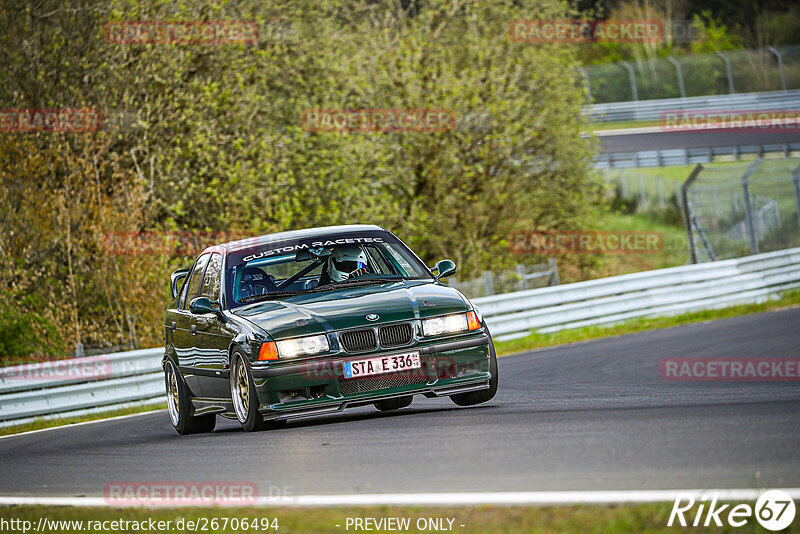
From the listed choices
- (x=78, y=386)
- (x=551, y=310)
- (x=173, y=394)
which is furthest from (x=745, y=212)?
(x=173, y=394)

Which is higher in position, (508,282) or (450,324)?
(450,324)

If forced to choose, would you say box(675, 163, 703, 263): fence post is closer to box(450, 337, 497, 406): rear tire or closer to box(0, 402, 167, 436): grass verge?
→ box(0, 402, 167, 436): grass verge

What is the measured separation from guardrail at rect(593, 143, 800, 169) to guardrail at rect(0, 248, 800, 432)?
19.3 m

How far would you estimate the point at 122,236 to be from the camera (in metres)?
20.6

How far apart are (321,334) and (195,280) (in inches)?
109

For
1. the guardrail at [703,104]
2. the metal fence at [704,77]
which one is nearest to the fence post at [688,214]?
the guardrail at [703,104]

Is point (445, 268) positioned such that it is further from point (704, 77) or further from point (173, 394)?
point (704, 77)

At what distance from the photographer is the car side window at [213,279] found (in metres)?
10.2

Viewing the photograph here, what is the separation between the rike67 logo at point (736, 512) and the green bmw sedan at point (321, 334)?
Answer: 391 centimetres

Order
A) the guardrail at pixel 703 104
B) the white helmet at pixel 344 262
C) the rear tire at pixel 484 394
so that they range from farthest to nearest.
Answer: the guardrail at pixel 703 104, the white helmet at pixel 344 262, the rear tire at pixel 484 394

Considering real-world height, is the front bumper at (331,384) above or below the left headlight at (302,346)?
below

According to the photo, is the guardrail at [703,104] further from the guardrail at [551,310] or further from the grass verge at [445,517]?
the grass verge at [445,517]

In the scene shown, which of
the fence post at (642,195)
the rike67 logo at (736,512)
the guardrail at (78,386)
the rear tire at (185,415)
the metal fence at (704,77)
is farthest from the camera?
the metal fence at (704,77)

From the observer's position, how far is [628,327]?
64.8ft
